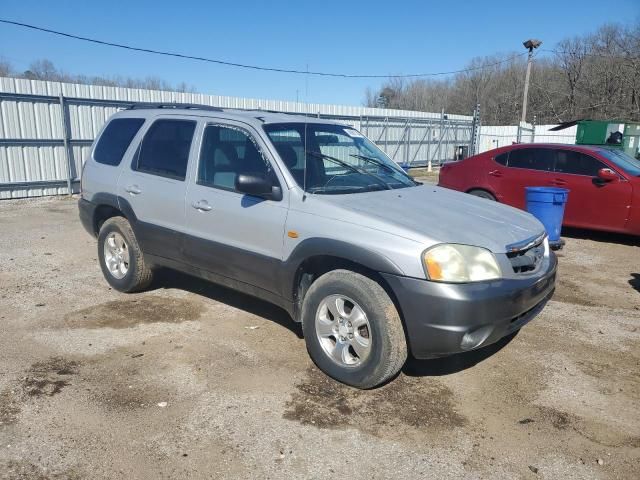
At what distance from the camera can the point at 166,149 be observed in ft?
15.8

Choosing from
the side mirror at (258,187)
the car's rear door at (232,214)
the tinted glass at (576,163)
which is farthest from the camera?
the tinted glass at (576,163)

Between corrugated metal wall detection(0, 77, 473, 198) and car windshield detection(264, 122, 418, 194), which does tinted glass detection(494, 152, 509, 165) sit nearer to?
car windshield detection(264, 122, 418, 194)

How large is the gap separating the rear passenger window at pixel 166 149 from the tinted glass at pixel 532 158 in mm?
6269

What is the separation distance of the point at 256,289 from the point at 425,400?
1.55 m

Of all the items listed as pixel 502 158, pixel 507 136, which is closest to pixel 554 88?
pixel 507 136

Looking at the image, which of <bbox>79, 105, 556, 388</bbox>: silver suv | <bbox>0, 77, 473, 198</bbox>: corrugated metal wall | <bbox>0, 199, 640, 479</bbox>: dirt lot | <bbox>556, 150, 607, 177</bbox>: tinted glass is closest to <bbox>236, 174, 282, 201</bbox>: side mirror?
<bbox>79, 105, 556, 388</bbox>: silver suv

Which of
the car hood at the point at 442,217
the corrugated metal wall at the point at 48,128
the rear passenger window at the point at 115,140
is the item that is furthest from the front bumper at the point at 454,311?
the corrugated metal wall at the point at 48,128

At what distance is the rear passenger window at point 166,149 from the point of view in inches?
181

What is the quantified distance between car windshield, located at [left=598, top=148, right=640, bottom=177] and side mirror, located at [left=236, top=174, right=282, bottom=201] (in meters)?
6.50

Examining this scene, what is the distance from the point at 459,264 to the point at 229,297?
9.58 feet

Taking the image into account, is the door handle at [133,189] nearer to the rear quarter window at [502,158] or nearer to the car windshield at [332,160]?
the car windshield at [332,160]

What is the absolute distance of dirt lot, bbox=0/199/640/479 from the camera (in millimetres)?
2795

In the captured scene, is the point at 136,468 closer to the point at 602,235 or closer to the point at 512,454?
the point at 512,454

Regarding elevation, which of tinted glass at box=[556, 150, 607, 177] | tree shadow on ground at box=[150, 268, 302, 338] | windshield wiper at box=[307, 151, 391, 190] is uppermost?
windshield wiper at box=[307, 151, 391, 190]
